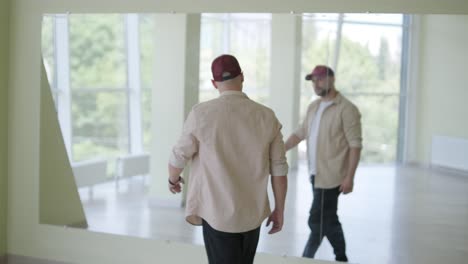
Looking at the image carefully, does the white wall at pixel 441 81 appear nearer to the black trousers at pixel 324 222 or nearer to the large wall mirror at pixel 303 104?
the large wall mirror at pixel 303 104

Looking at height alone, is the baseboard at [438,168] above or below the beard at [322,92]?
below

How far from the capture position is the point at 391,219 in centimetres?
480

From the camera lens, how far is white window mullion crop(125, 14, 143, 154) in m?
9.09

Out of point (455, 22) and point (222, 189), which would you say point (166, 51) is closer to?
point (455, 22)

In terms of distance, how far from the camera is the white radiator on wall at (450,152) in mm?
4484

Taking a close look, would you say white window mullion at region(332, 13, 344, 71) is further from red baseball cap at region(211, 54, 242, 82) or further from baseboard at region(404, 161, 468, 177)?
red baseball cap at region(211, 54, 242, 82)

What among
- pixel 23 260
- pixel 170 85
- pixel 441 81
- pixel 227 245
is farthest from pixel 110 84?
pixel 227 245

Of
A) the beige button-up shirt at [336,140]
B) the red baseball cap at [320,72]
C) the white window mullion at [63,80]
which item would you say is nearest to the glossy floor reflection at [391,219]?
the beige button-up shirt at [336,140]

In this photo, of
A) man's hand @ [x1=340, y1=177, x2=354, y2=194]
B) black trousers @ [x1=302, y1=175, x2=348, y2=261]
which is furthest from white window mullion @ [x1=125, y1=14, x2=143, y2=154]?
man's hand @ [x1=340, y1=177, x2=354, y2=194]

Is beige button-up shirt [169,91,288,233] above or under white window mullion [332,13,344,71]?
under

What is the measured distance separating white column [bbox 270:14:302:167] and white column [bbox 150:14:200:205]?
670 mm

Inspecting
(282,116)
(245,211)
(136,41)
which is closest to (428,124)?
(282,116)

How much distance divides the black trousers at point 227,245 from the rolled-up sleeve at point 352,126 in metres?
1.68

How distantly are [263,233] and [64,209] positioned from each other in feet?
5.74
